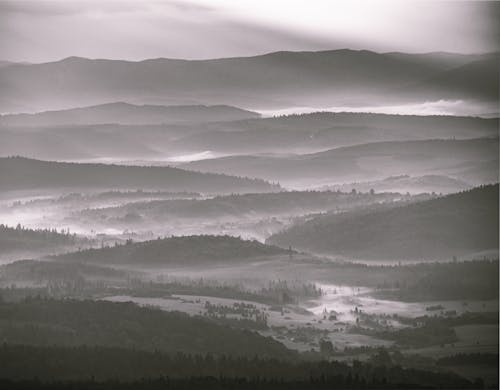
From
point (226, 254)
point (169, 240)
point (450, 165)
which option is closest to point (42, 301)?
point (226, 254)

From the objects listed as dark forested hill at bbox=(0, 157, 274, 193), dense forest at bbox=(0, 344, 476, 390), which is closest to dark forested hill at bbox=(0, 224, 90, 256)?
dark forested hill at bbox=(0, 157, 274, 193)

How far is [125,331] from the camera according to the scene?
63656 millimetres

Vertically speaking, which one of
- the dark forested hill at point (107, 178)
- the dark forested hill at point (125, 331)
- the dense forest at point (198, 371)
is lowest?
the dense forest at point (198, 371)

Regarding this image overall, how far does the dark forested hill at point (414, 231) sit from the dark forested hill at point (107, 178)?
5063 cm

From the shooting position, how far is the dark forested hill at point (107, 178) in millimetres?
174625

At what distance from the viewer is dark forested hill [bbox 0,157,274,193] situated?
17462 cm

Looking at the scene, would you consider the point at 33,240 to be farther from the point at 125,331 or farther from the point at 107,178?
the point at 125,331

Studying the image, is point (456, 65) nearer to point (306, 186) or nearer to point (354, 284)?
point (306, 186)

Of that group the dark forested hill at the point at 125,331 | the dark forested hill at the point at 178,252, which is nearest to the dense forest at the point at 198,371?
the dark forested hill at the point at 125,331

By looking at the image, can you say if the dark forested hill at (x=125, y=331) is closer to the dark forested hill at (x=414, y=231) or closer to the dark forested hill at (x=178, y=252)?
the dark forested hill at (x=178, y=252)

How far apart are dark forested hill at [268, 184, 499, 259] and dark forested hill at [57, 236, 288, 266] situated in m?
8.88

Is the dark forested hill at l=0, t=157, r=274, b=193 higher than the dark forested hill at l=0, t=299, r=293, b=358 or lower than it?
higher

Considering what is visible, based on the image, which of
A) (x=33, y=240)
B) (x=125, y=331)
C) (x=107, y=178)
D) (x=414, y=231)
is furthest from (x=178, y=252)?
(x=107, y=178)

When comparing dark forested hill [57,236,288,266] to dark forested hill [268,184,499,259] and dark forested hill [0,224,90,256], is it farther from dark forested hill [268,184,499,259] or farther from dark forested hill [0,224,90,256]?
dark forested hill [0,224,90,256]
